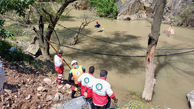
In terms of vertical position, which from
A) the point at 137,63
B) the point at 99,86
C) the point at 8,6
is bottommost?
the point at 137,63

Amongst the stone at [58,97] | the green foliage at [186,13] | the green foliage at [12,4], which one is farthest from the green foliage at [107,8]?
the stone at [58,97]

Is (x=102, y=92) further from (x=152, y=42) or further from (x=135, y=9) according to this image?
(x=135, y=9)

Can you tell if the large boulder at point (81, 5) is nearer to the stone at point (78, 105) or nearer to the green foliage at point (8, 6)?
the green foliage at point (8, 6)

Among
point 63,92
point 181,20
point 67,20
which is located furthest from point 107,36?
point 63,92

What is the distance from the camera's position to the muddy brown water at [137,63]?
24.0 ft

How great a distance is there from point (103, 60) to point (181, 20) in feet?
36.5

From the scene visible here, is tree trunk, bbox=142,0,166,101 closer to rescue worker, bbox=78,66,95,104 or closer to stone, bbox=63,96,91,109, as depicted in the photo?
rescue worker, bbox=78,66,95,104

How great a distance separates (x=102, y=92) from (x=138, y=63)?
649 cm

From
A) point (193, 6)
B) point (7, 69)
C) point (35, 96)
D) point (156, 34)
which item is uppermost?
point (193, 6)

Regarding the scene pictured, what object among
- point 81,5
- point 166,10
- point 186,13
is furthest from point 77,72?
point 81,5

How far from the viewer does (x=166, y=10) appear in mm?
19000

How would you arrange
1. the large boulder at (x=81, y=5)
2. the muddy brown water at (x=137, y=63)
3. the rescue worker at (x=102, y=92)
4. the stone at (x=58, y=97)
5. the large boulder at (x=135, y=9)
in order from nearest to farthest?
the rescue worker at (x=102, y=92) → the stone at (x=58, y=97) → the muddy brown water at (x=137, y=63) → the large boulder at (x=135, y=9) → the large boulder at (x=81, y=5)

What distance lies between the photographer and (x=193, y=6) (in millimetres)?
16531

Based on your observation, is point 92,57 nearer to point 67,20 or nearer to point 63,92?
point 63,92
